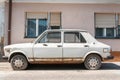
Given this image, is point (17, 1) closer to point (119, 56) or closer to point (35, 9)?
point (35, 9)

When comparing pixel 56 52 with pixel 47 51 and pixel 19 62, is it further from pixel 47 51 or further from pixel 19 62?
pixel 19 62

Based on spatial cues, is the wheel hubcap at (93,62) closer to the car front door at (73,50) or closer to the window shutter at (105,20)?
the car front door at (73,50)

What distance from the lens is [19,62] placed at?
457 inches

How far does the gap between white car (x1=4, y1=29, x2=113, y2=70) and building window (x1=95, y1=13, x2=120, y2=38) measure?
437 cm

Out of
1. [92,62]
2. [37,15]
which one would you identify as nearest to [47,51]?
[92,62]

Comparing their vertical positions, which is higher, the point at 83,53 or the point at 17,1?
the point at 17,1

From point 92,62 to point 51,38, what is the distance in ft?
6.98

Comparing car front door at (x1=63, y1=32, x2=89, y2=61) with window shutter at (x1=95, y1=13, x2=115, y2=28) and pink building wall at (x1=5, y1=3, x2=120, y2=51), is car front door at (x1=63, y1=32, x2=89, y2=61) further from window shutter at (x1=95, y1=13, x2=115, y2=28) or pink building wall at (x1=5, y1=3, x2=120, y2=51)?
window shutter at (x1=95, y1=13, x2=115, y2=28)

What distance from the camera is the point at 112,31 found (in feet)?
53.0

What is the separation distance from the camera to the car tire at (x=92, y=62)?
38.5 ft

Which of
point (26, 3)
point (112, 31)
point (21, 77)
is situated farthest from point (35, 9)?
point (21, 77)

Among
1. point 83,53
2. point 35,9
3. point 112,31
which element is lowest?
point 83,53

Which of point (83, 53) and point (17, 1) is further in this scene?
point (17, 1)

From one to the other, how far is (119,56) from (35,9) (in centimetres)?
573
